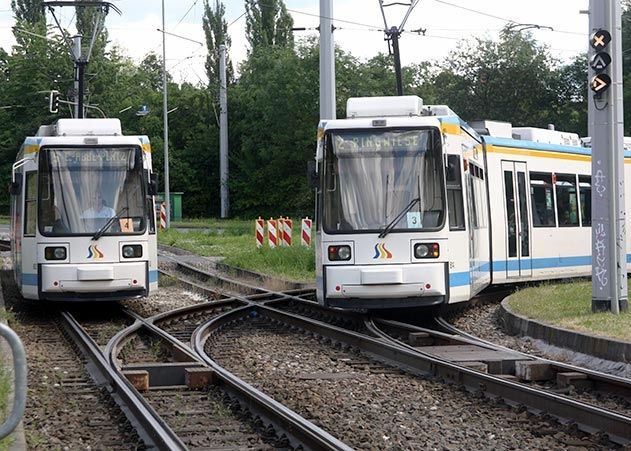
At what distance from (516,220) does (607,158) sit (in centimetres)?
598

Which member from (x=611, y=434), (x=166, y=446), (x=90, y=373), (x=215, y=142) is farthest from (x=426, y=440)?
(x=215, y=142)

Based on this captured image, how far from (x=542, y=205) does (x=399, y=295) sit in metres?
7.57

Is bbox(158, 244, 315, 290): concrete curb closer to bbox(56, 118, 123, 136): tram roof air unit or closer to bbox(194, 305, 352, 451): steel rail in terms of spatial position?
bbox(56, 118, 123, 136): tram roof air unit

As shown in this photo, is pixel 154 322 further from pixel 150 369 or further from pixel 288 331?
pixel 150 369

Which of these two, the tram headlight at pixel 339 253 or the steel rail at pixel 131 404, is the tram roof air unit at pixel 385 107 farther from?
the steel rail at pixel 131 404

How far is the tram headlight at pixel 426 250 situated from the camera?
16531 mm

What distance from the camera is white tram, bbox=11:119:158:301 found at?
18.5 meters

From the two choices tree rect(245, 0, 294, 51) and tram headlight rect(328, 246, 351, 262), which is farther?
tree rect(245, 0, 294, 51)

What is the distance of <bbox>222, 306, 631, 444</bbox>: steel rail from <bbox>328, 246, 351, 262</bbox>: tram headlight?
971mm

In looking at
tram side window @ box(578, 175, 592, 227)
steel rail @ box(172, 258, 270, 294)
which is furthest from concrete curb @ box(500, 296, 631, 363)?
steel rail @ box(172, 258, 270, 294)

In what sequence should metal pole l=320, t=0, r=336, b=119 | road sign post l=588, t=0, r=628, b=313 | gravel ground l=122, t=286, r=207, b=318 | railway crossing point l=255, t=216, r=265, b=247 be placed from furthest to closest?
railway crossing point l=255, t=216, r=265, b=247, metal pole l=320, t=0, r=336, b=119, gravel ground l=122, t=286, r=207, b=318, road sign post l=588, t=0, r=628, b=313

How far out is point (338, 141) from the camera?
16.8 m

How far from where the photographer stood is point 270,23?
8162 centimetres

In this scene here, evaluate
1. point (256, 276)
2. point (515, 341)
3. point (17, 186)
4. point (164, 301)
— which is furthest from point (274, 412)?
point (256, 276)
